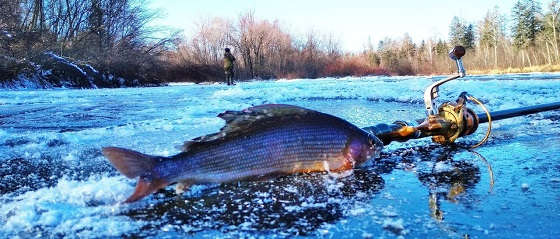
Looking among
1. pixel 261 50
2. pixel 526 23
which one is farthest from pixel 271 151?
pixel 526 23

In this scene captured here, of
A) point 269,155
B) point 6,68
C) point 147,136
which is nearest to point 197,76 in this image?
point 6,68

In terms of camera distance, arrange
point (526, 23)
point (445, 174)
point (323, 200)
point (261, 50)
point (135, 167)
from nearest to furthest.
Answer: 1. point (135, 167)
2. point (323, 200)
3. point (445, 174)
4. point (261, 50)
5. point (526, 23)

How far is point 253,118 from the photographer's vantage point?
91.6 inches

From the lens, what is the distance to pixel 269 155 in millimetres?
2281

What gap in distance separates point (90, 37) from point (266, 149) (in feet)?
107

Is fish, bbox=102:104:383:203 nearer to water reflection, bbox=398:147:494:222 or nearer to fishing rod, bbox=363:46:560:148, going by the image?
water reflection, bbox=398:147:494:222

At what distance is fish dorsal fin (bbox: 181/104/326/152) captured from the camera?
7.41ft

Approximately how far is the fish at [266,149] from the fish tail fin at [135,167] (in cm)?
2

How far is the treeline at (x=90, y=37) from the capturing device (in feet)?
77.1

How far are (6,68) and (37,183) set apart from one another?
21558mm

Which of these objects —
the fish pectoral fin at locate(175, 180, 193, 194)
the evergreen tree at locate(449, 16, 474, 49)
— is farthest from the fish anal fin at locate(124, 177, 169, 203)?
the evergreen tree at locate(449, 16, 474, 49)

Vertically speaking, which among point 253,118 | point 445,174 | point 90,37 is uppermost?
point 90,37

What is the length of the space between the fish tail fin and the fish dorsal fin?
33 cm

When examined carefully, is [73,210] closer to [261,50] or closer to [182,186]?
[182,186]
